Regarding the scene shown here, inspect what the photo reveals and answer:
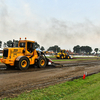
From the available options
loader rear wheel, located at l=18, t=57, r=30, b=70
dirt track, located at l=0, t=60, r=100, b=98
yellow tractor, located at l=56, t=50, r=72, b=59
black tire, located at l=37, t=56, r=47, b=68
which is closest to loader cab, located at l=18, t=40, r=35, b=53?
loader rear wheel, located at l=18, t=57, r=30, b=70

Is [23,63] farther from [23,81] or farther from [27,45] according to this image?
[23,81]

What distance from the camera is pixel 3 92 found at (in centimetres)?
472

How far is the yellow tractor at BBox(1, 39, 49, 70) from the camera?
9.52 m

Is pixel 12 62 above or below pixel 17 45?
below

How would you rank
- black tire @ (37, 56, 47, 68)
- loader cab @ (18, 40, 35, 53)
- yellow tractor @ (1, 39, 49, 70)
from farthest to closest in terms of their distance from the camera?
black tire @ (37, 56, 47, 68) < loader cab @ (18, 40, 35, 53) < yellow tractor @ (1, 39, 49, 70)

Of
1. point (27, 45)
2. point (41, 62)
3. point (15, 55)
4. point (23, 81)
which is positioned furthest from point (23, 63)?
point (23, 81)

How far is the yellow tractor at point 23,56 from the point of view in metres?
9.52

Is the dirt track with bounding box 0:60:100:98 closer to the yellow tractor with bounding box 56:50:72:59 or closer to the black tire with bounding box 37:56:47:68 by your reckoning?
the black tire with bounding box 37:56:47:68

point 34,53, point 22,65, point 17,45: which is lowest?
point 22,65

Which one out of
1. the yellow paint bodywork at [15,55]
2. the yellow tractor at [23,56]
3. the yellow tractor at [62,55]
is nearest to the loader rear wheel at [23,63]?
the yellow tractor at [23,56]

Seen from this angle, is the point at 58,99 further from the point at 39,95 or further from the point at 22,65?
the point at 22,65

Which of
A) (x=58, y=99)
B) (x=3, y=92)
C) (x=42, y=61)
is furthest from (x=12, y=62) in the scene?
(x=58, y=99)

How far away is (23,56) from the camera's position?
1001cm

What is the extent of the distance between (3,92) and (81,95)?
3216mm
